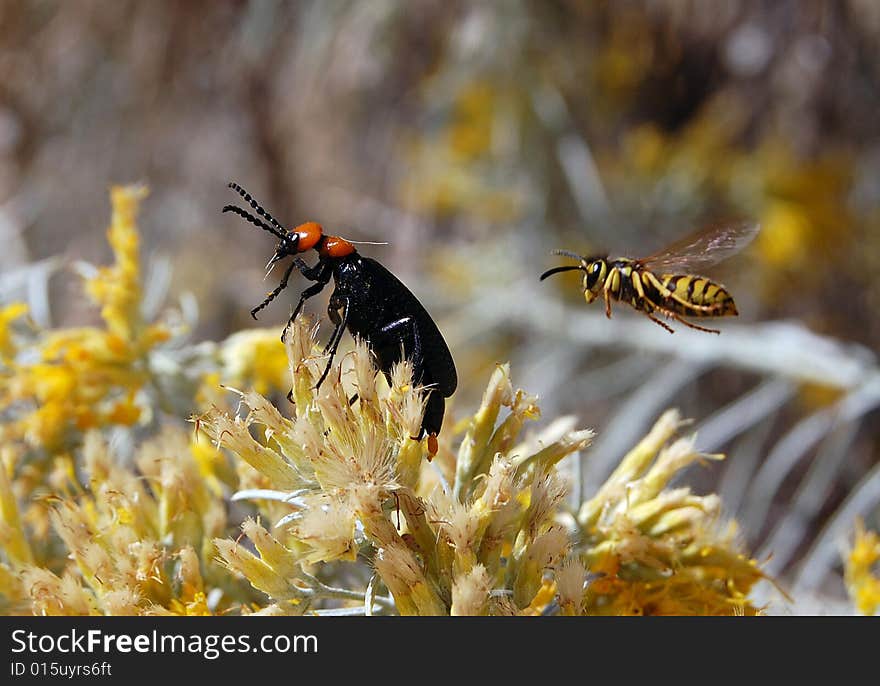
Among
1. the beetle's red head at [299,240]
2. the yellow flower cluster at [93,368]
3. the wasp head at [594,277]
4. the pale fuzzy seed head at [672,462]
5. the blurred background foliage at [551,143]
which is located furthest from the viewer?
the blurred background foliage at [551,143]

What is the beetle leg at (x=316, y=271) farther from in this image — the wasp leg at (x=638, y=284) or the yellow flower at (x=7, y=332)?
the yellow flower at (x=7, y=332)

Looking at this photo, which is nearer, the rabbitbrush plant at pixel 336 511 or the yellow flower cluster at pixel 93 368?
the rabbitbrush plant at pixel 336 511

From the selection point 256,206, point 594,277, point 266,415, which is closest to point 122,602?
point 266,415

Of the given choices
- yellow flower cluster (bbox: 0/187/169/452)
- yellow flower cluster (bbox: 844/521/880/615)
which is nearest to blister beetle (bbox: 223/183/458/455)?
yellow flower cluster (bbox: 0/187/169/452)

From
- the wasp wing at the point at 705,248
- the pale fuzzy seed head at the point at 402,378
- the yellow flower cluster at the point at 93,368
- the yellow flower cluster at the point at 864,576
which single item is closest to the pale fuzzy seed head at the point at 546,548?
the pale fuzzy seed head at the point at 402,378

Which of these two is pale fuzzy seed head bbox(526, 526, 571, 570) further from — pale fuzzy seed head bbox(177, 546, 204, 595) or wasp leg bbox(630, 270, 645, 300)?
wasp leg bbox(630, 270, 645, 300)

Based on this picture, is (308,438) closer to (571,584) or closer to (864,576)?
(571,584)

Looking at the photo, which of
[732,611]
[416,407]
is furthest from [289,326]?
[732,611]

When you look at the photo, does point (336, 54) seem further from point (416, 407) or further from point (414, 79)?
point (416, 407)
